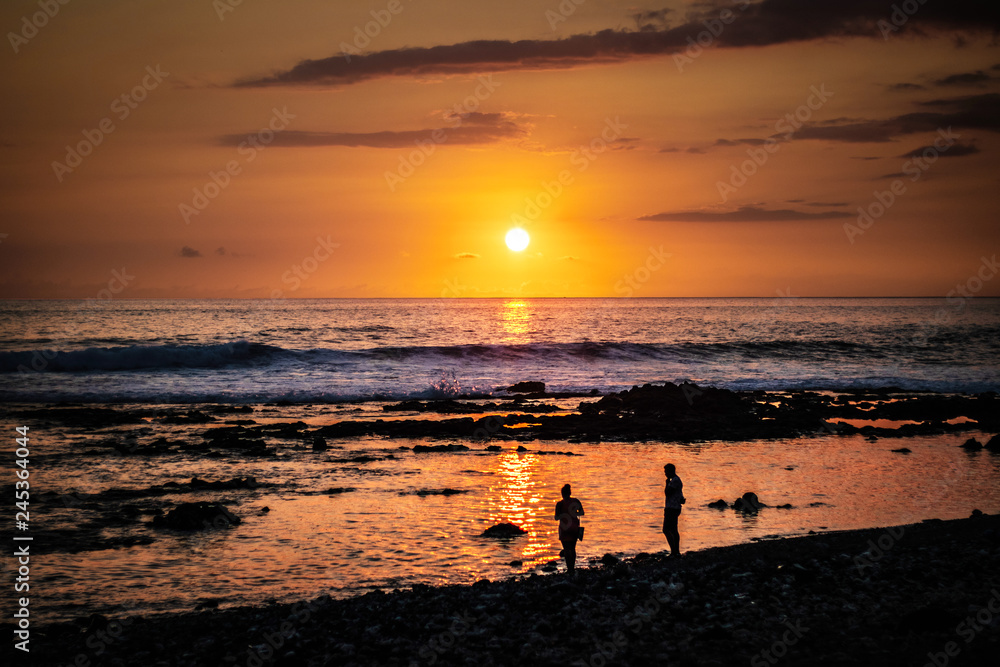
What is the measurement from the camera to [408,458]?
2356cm

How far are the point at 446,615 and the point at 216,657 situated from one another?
2961mm

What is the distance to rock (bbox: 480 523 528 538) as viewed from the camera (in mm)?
14703

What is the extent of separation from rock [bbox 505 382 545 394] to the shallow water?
17637 millimetres

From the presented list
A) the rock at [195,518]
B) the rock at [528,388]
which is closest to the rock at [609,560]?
the rock at [195,518]

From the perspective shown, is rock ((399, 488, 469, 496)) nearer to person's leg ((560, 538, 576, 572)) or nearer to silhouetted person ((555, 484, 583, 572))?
silhouetted person ((555, 484, 583, 572))

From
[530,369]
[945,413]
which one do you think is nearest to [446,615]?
[945,413]

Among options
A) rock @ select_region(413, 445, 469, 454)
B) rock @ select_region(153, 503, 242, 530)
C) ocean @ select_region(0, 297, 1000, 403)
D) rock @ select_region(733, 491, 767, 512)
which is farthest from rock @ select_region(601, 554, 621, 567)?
ocean @ select_region(0, 297, 1000, 403)

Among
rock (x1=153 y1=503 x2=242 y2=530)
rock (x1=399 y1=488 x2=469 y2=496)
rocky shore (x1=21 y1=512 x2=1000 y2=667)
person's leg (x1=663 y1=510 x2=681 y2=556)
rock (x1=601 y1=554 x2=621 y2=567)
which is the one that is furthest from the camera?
rock (x1=399 y1=488 x2=469 y2=496)

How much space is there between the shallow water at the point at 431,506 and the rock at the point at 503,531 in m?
0.32

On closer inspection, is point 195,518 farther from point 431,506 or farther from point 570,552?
point 570,552

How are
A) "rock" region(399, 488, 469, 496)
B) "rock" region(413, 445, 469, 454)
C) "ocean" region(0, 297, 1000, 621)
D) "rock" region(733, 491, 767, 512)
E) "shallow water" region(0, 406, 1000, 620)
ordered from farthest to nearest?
"rock" region(413, 445, 469, 454) → "rock" region(399, 488, 469, 496) → "rock" region(733, 491, 767, 512) → "ocean" region(0, 297, 1000, 621) → "shallow water" region(0, 406, 1000, 620)

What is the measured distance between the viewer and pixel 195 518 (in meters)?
15.4

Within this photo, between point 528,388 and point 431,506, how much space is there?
28.2 metres

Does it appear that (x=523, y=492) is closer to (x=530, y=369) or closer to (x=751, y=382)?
(x=751, y=382)
